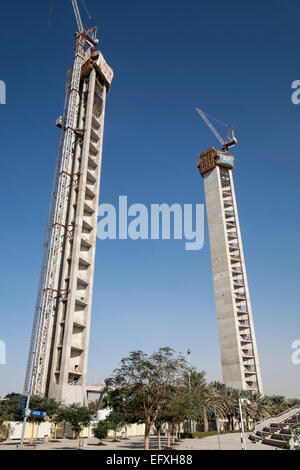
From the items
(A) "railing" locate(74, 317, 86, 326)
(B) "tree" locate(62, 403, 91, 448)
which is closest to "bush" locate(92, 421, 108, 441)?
(B) "tree" locate(62, 403, 91, 448)

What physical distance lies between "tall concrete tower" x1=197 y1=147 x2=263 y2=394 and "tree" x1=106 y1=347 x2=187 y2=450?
6481cm

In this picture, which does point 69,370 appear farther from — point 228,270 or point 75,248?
point 228,270

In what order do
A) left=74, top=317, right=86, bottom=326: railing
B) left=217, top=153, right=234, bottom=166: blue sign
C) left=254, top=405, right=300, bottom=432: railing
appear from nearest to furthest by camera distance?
left=254, top=405, right=300, bottom=432: railing, left=74, top=317, right=86, bottom=326: railing, left=217, top=153, right=234, bottom=166: blue sign

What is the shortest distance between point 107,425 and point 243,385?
5851cm

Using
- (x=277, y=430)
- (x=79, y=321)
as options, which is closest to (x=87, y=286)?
(x=79, y=321)

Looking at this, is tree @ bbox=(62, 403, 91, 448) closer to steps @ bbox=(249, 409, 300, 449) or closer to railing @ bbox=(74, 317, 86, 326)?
steps @ bbox=(249, 409, 300, 449)

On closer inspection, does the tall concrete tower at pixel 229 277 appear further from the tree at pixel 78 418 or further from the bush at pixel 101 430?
the tree at pixel 78 418

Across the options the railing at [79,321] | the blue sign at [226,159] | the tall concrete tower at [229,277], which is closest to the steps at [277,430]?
the tall concrete tower at [229,277]

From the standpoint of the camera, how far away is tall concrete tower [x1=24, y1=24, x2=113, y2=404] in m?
68.2

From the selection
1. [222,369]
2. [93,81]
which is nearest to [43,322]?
[222,369]

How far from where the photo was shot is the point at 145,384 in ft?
124

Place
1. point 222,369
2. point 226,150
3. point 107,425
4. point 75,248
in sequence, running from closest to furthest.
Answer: point 107,425 < point 75,248 < point 222,369 < point 226,150

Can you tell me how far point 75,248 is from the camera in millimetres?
76438

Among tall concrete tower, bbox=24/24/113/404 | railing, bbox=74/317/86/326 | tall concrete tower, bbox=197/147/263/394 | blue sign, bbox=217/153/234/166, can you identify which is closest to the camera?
tall concrete tower, bbox=24/24/113/404
